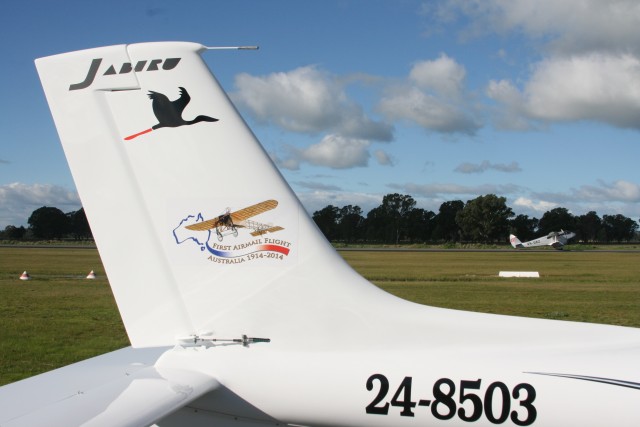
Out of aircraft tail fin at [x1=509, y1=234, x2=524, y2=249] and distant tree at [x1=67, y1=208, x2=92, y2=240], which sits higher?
distant tree at [x1=67, y1=208, x2=92, y2=240]

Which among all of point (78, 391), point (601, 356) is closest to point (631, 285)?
point (601, 356)

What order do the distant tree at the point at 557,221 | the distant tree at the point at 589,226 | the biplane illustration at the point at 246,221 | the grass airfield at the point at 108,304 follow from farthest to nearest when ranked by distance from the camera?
the distant tree at the point at 589,226 → the distant tree at the point at 557,221 → the grass airfield at the point at 108,304 → the biplane illustration at the point at 246,221

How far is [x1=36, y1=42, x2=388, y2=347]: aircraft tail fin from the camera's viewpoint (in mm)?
3273

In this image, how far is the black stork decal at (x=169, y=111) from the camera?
3312mm

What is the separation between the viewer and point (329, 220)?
98.8 m

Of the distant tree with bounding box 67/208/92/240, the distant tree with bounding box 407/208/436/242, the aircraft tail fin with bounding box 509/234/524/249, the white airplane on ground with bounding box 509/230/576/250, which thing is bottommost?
the white airplane on ground with bounding box 509/230/576/250

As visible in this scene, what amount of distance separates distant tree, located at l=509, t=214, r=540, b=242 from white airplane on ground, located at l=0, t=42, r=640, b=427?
113006mm

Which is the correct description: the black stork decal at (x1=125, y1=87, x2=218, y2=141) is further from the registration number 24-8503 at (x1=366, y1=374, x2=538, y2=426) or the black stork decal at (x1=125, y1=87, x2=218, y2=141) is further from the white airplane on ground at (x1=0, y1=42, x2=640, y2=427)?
the registration number 24-8503 at (x1=366, y1=374, x2=538, y2=426)

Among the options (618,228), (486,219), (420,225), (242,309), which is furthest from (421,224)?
(242,309)

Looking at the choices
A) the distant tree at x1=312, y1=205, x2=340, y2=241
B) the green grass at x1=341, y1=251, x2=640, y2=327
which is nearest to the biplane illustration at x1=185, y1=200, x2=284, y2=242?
the green grass at x1=341, y1=251, x2=640, y2=327

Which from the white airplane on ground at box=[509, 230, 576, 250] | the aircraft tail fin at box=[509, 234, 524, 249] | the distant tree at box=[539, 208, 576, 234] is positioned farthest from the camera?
the distant tree at box=[539, 208, 576, 234]

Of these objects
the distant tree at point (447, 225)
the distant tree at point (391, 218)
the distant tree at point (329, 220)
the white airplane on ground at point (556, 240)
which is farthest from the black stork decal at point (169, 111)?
the distant tree at point (447, 225)

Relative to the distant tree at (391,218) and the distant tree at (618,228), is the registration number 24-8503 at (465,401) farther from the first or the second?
the distant tree at (618,228)

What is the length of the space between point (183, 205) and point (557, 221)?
12825cm
